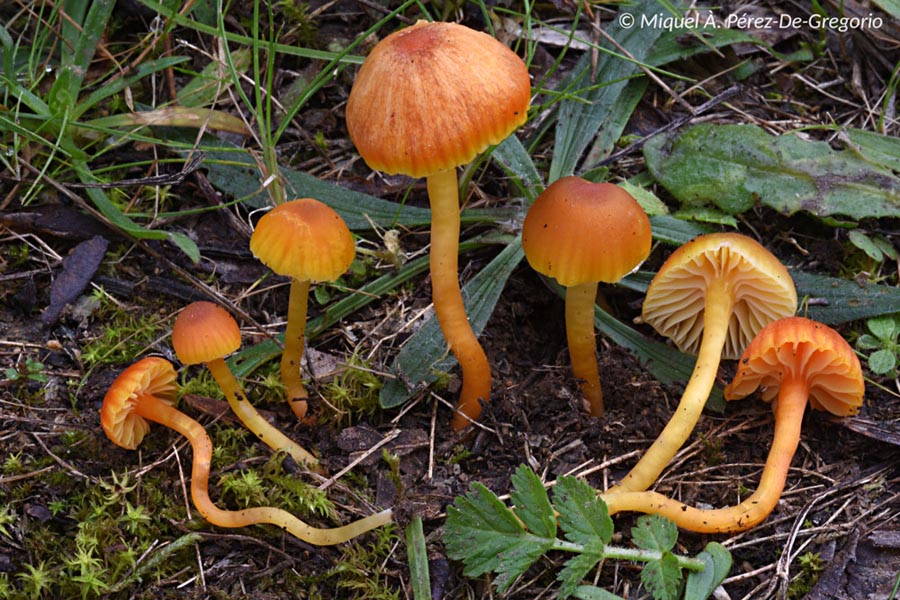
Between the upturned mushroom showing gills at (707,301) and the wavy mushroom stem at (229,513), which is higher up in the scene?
the upturned mushroom showing gills at (707,301)

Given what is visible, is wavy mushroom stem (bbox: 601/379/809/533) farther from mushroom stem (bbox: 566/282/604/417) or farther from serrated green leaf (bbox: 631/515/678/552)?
mushroom stem (bbox: 566/282/604/417)

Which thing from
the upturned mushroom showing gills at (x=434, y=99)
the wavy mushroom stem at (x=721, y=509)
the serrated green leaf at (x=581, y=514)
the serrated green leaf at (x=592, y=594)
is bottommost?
the serrated green leaf at (x=592, y=594)

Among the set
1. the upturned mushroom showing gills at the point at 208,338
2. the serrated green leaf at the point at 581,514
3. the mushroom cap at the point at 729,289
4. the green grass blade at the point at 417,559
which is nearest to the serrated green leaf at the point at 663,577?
the serrated green leaf at the point at 581,514

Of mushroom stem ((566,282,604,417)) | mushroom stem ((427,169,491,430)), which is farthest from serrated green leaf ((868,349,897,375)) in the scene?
mushroom stem ((427,169,491,430))

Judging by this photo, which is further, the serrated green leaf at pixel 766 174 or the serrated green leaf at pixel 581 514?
the serrated green leaf at pixel 766 174

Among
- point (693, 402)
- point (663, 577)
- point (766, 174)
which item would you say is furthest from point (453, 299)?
point (766, 174)

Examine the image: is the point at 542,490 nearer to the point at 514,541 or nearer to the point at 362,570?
the point at 514,541

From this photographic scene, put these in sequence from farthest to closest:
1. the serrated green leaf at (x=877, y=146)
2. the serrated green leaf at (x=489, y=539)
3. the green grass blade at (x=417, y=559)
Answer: the serrated green leaf at (x=877, y=146) < the green grass blade at (x=417, y=559) < the serrated green leaf at (x=489, y=539)

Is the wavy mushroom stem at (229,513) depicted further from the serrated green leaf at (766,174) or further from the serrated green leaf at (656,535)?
the serrated green leaf at (766,174)
